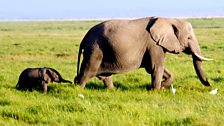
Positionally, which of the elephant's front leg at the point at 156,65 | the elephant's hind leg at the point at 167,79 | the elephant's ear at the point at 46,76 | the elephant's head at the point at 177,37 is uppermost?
the elephant's head at the point at 177,37

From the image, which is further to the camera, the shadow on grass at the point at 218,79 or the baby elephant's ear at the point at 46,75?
the shadow on grass at the point at 218,79

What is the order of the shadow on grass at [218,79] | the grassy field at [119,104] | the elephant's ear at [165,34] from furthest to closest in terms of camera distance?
1. the shadow on grass at [218,79]
2. the elephant's ear at [165,34]
3. the grassy field at [119,104]

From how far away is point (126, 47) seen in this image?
1147 centimetres

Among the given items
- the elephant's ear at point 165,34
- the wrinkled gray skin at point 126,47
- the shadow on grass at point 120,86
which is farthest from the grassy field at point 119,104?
the elephant's ear at point 165,34

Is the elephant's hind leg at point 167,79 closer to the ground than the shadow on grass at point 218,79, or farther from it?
farther from it

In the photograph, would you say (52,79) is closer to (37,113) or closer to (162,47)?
(162,47)

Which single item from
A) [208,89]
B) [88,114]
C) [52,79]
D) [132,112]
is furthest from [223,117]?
[52,79]

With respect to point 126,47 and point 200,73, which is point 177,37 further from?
point 126,47

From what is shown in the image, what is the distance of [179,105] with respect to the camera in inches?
365

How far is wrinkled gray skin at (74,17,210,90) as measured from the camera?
1135 centimetres

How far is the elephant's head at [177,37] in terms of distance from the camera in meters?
11.6

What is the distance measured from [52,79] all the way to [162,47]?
2.91m

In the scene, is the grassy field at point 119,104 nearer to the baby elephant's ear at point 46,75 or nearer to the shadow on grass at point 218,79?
the shadow on grass at point 218,79

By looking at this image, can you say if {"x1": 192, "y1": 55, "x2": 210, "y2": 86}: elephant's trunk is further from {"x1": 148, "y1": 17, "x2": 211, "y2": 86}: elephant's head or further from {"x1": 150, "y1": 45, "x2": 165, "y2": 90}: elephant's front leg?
{"x1": 150, "y1": 45, "x2": 165, "y2": 90}: elephant's front leg
